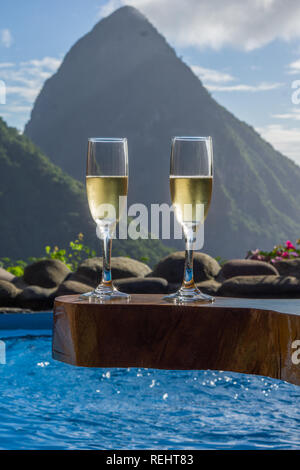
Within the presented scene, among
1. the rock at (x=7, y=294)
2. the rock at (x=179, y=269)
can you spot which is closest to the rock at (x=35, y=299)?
the rock at (x=7, y=294)

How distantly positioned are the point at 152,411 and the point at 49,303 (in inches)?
175

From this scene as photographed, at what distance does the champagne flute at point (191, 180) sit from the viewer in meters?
2.04

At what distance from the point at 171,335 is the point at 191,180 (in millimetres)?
542

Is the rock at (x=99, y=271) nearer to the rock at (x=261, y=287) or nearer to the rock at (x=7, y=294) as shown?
the rock at (x=7, y=294)

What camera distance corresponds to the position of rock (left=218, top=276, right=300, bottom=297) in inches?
218

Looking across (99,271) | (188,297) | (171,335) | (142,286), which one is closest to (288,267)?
(99,271)

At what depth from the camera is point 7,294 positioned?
6391 mm

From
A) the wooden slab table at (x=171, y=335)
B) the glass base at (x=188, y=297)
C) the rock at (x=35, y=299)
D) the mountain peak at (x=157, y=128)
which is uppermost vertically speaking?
the mountain peak at (x=157, y=128)

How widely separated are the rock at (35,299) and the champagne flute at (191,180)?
14.8 feet

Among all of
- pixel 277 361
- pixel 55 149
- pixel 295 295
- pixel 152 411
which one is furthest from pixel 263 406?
pixel 55 149

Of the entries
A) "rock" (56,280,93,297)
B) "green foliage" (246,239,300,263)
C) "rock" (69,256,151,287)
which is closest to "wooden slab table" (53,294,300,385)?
"rock" (56,280,93,297)

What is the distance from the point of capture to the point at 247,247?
242 feet
